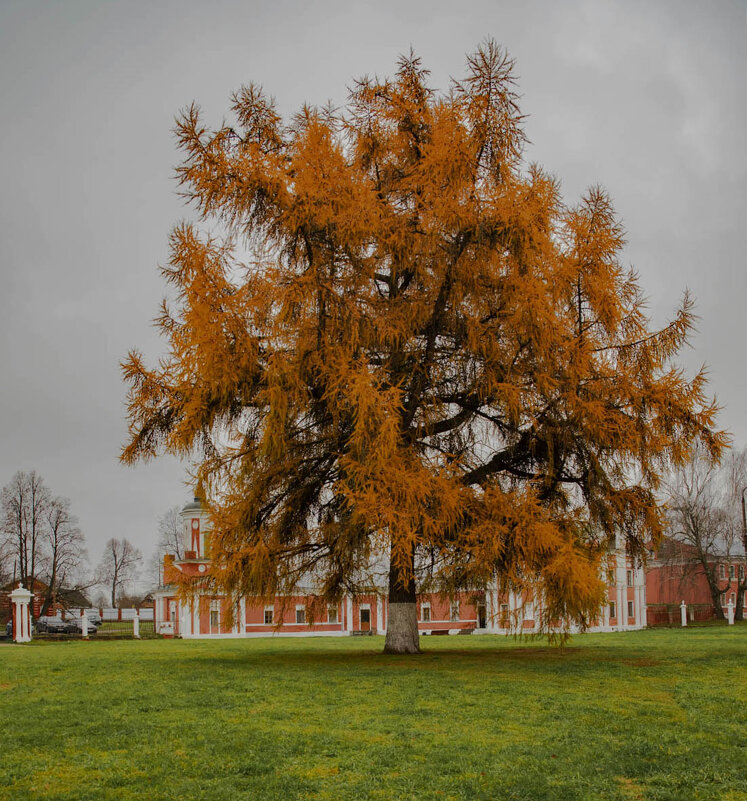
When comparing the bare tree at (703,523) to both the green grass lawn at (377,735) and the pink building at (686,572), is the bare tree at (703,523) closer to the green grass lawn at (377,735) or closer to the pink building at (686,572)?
the pink building at (686,572)

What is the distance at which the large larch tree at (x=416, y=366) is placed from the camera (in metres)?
15.3

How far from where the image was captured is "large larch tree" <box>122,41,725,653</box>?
15.3 m

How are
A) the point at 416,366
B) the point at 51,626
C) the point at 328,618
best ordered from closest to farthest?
the point at 416,366 → the point at 328,618 → the point at 51,626

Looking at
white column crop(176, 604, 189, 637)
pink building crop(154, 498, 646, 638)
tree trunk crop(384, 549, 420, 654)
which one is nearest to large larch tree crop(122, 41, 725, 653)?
tree trunk crop(384, 549, 420, 654)

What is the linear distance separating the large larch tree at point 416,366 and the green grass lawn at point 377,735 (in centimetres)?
300

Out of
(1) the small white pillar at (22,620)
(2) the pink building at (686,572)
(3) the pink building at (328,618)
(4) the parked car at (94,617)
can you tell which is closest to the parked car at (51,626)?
(3) the pink building at (328,618)

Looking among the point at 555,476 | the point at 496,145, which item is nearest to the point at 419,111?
the point at 496,145

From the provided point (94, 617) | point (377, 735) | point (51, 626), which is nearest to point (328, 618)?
→ point (51, 626)

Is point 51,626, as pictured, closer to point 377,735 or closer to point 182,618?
point 182,618

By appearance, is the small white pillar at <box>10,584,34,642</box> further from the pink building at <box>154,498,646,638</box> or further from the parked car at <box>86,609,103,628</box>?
the parked car at <box>86,609,103,628</box>

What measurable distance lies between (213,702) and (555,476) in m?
8.72

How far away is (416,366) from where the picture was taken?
54.2 feet

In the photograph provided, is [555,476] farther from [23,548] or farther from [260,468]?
[23,548]

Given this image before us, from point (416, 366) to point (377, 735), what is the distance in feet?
30.5
